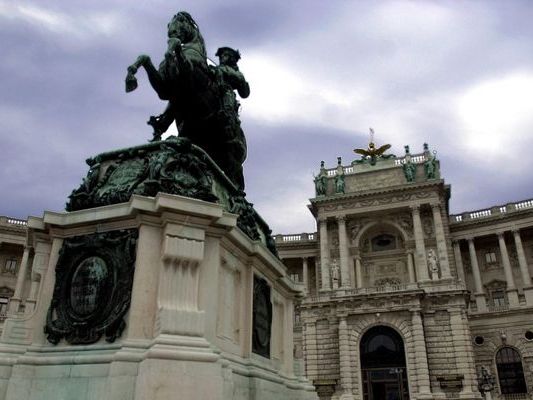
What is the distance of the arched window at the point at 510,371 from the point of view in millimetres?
39125

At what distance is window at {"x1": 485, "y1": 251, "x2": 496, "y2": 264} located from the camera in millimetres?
46938

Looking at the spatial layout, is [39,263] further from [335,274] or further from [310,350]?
[335,274]

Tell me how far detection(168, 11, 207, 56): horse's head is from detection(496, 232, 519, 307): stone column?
4190 centimetres

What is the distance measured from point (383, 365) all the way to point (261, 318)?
106 feet

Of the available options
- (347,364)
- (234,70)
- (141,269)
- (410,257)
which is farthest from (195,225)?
(410,257)

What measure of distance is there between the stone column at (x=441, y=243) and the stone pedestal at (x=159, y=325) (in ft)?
121

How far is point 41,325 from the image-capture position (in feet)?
19.9

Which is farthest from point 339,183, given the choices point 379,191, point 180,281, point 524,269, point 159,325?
point 159,325

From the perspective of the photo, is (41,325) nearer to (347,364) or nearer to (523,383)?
(347,364)

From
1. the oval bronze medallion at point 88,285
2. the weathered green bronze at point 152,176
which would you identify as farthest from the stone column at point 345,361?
the oval bronze medallion at point 88,285

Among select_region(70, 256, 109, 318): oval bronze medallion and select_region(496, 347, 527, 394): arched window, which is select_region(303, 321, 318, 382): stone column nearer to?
select_region(496, 347, 527, 394): arched window

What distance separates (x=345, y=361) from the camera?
122ft

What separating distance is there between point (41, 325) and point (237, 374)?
8.15 feet

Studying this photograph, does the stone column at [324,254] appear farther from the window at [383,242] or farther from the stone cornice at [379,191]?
the window at [383,242]
